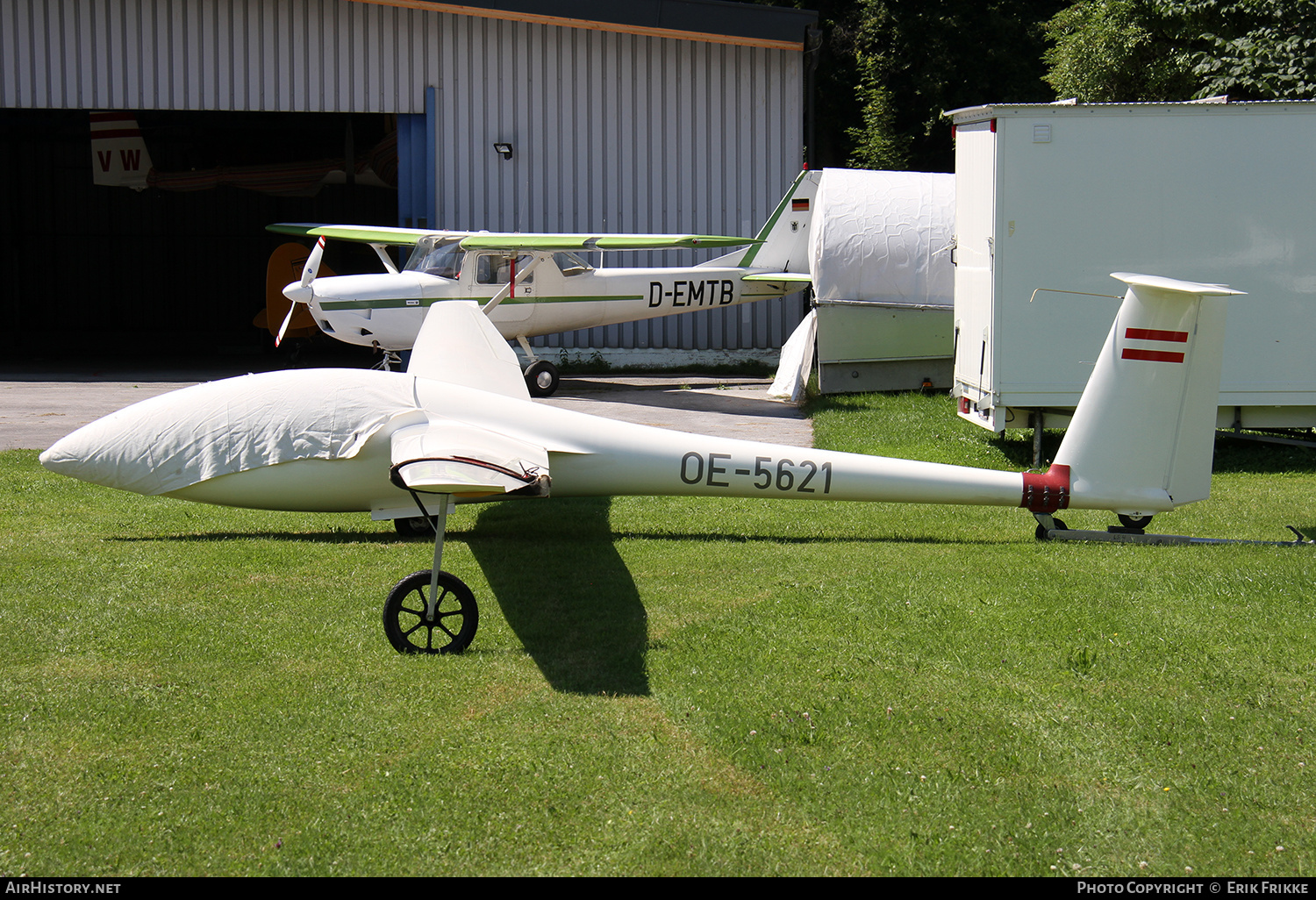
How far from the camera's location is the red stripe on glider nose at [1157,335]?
7.11 metres

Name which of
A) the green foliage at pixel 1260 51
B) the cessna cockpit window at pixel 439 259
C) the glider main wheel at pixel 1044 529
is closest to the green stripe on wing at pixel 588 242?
the cessna cockpit window at pixel 439 259

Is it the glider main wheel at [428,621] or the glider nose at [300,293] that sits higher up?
the glider nose at [300,293]

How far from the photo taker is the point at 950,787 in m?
4.23

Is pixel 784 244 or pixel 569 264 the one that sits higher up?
pixel 784 244

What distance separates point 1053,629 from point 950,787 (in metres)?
2.02

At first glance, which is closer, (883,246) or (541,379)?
(883,246)

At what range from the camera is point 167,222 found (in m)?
32.2

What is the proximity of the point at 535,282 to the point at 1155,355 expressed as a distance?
1037cm

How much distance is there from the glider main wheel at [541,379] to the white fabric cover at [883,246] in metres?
3.99

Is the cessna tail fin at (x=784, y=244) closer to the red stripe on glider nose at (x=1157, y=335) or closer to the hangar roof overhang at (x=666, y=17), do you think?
the hangar roof overhang at (x=666, y=17)

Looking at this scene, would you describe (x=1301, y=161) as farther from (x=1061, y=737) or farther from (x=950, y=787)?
(x=950, y=787)

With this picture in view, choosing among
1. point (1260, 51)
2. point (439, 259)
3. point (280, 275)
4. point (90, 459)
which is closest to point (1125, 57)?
point (1260, 51)

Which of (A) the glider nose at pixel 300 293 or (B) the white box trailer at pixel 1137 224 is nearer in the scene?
(B) the white box trailer at pixel 1137 224

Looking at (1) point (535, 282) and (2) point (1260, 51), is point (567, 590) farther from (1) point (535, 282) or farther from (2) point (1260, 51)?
(2) point (1260, 51)
